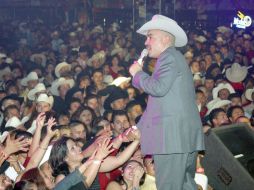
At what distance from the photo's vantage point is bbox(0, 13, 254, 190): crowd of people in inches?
168

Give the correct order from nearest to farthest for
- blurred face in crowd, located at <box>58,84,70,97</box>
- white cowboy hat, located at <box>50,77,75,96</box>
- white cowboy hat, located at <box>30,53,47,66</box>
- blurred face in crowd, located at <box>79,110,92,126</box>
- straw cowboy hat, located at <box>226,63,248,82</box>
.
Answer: blurred face in crowd, located at <box>79,110,92,126</box> → blurred face in crowd, located at <box>58,84,70,97</box> → white cowboy hat, located at <box>50,77,75,96</box> → straw cowboy hat, located at <box>226,63,248,82</box> → white cowboy hat, located at <box>30,53,47,66</box>

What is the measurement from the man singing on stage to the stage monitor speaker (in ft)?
1.58

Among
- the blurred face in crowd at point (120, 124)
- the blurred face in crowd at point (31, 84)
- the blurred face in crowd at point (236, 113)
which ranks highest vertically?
the blurred face in crowd at point (120, 124)

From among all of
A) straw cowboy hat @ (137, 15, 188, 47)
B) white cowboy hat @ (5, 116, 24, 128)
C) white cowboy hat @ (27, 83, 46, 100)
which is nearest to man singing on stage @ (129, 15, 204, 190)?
straw cowboy hat @ (137, 15, 188, 47)

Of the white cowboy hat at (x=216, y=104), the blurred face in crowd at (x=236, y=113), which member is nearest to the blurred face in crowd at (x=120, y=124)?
the blurred face in crowd at (x=236, y=113)

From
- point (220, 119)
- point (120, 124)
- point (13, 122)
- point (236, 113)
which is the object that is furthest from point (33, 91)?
point (236, 113)

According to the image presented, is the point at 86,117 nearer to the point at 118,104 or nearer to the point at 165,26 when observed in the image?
the point at 118,104

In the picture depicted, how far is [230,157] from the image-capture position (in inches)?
171

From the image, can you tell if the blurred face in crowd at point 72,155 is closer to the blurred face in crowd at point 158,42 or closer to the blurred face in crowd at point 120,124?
the blurred face in crowd at point 158,42

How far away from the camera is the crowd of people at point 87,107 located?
168 inches

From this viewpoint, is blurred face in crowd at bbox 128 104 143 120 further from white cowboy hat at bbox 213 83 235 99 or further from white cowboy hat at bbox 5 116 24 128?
white cowboy hat at bbox 213 83 235 99

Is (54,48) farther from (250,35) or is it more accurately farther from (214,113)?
(214,113)

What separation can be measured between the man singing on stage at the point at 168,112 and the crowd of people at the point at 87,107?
31cm

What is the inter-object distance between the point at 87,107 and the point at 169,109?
335 centimetres
